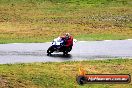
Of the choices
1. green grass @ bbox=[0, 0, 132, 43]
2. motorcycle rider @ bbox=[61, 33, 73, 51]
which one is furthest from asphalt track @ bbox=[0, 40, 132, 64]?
green grass @ bbox=[0, 0, 132, 43]

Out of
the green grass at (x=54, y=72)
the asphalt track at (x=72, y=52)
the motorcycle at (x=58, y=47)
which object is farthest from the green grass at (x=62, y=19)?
the green grass at (x=54, y=72)

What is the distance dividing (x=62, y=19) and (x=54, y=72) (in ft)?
87.6

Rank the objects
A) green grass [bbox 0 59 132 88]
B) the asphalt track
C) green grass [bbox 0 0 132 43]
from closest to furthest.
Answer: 1. green grass [bbox 0 59 132 88]
2. the asphalt track
3. green grass [bbox 0 0 132 43]

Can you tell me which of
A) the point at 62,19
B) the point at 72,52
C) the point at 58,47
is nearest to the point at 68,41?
the point at 58,47

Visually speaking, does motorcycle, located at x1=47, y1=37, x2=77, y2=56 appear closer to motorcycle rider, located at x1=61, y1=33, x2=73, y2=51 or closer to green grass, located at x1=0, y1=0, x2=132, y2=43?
motorcycle rider, located at x1=61, y1=33, x2=73, y2=51

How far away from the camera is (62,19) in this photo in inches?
1866

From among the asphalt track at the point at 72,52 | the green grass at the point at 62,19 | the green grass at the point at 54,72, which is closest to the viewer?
the green grass at the point at 54,72

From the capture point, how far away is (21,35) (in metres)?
36.9

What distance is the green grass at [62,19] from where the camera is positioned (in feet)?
124

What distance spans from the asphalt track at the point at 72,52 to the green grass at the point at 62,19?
9.61 feet

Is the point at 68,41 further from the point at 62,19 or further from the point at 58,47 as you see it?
the point at 62,19

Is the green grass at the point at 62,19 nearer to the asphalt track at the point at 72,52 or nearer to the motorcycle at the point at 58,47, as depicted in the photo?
the asphalt track at the point at 72,52

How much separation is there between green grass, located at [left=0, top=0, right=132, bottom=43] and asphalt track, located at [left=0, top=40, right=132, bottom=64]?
9.61 feet

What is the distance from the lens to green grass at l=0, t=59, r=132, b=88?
748 inches
